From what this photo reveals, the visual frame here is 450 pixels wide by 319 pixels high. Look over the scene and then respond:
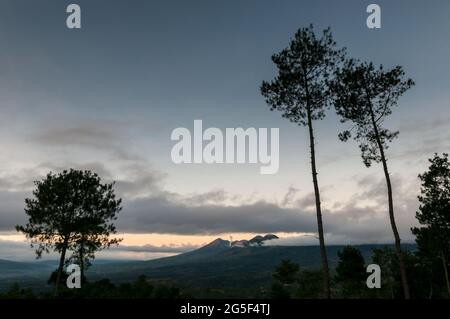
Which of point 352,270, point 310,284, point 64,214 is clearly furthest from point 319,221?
point 310,284

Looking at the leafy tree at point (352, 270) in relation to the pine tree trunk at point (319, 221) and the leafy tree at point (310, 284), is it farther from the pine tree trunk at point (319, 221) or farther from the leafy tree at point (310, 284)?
the pine tree trunk at point (319, 221)

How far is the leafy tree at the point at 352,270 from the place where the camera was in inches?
2135

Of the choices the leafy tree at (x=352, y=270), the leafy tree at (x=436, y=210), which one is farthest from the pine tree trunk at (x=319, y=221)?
the leafy tree at (x=352, y=270)

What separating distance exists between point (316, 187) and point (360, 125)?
5940 millimetres

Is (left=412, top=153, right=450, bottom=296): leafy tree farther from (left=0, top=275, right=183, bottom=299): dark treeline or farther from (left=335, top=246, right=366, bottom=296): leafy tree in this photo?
(left=0, top=275, right=183, bottom=299): dark treeline

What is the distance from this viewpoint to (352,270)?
54.2m

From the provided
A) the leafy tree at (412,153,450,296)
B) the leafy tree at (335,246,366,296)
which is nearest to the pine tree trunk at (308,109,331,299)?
the leafy tree at (412,153,450,296)

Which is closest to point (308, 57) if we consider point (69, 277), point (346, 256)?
point (69, 277)

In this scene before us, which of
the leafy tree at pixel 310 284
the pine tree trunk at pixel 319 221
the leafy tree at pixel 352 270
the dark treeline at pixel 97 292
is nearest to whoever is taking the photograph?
the pine tree trunk at pixel 319 221

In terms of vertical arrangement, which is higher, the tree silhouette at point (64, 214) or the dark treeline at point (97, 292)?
the tree silhouette at point (64, 214)

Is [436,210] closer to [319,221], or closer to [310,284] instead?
[319,221]

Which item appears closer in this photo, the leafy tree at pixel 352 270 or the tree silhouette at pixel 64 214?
the tree silhouette at pixel 64 214

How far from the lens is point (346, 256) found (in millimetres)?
54875

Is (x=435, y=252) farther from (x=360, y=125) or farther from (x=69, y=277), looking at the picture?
(x=69, y=277)
